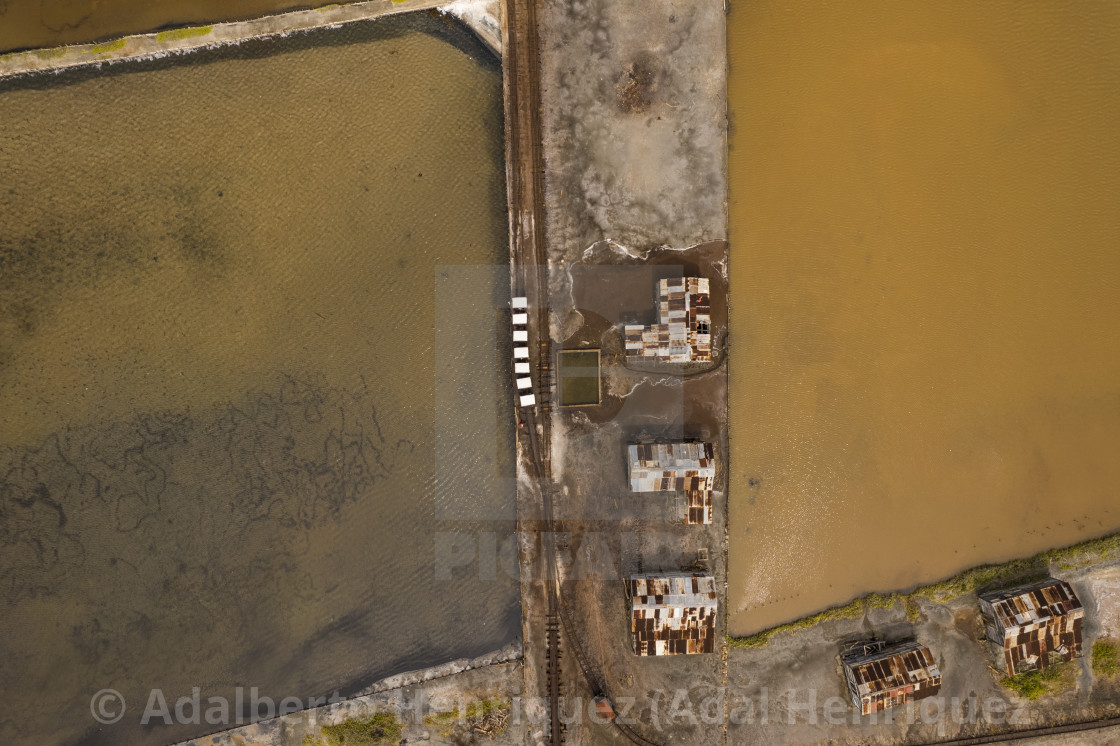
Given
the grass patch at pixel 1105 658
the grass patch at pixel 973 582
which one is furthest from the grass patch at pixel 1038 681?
the grass patch at pixel 973 582

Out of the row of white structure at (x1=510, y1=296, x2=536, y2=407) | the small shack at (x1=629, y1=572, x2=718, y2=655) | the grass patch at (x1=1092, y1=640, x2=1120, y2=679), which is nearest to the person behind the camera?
the small shack at (x1=629, y1=572, x2=718, y2=655)

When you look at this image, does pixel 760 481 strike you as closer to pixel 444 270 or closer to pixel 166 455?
pixel 444 270

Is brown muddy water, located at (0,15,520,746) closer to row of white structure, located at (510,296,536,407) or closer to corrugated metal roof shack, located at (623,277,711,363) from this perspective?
row of white structure, located at (510,296,536,407)

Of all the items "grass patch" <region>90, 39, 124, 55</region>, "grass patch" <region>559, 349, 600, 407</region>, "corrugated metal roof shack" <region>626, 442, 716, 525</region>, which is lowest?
"corrugated metal roof shack" <region>626, 442, 716, 525</region>

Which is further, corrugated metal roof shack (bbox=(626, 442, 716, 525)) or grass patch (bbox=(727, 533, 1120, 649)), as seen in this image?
grass patch (bbox=(727, 533, 1120, 649))

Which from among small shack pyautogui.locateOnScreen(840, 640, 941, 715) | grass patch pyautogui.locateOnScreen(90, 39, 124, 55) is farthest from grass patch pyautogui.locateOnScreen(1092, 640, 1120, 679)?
grass patch pyautogui.locateOnScreen(90, 39, 124, 55)

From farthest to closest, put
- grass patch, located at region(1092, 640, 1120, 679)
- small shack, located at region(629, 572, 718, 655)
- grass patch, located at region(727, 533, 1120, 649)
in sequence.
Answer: grass patch, located at region(1092, 640, 1120, 679)
grass patch, located at region(727, 533, 1120, 649)
small shack, located at region(629, 572, 718, 655)
